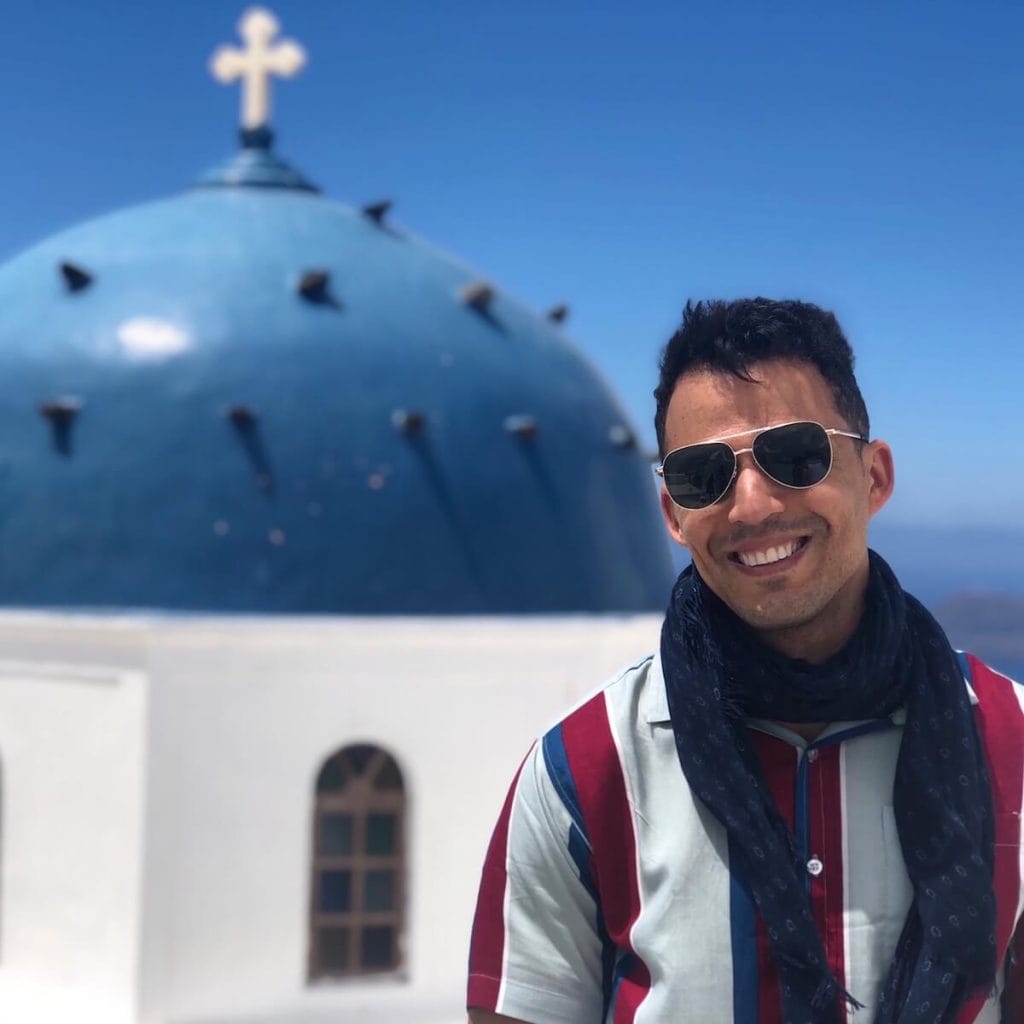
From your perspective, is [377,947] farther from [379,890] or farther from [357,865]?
[357,865]

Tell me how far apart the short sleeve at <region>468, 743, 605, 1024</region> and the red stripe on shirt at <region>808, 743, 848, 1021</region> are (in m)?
0.33

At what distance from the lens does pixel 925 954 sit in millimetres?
1667

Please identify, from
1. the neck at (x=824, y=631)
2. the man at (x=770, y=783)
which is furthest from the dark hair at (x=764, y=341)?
the neck at (x=824, y=631)

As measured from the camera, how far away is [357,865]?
647cm

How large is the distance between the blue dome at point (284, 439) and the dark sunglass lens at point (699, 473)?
463 cm

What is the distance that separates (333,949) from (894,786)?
5.24 meters

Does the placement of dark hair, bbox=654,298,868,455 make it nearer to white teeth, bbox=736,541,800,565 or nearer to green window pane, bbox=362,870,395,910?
white teeth, bbox=736,541,800,565

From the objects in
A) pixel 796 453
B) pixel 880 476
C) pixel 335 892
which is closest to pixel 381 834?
pixel 335 892

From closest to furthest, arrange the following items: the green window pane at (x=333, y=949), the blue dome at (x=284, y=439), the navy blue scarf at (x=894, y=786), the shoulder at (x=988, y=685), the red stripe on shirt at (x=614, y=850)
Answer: the navy blue scarf at (x=894, y=786) < the red stripe on shirt at (x=614, y=850) < the shoulder at (x=988, y=685) < the blue dome at (x=284, y=439) < the green window pane at (x=333, y=949)

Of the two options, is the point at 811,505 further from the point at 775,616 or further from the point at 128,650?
the point at 128,650

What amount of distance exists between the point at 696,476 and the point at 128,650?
16.0ft

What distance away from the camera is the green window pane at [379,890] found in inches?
256

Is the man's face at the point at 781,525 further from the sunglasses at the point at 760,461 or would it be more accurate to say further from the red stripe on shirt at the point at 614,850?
the red stripe on shirt at the point at 614,850

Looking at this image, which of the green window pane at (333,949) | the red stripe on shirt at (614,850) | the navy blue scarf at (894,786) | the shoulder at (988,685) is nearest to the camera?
the navy blue scarf at (894,786)
